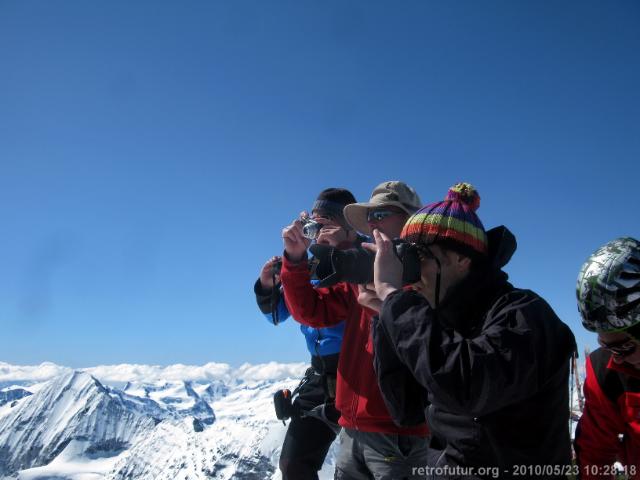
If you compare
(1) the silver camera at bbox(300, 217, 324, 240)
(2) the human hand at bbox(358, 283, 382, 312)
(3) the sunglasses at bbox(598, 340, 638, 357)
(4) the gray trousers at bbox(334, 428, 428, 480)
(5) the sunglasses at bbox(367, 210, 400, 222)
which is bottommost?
(4) the gray trousers at bbox(334, 428, 428, 480)

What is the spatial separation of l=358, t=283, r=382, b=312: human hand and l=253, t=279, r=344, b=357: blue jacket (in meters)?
1.78

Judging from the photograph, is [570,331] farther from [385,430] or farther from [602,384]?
[385,430]

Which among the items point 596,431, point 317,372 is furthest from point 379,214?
point 596,431

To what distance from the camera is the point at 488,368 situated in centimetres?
186

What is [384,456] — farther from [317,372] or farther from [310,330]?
[310,330]

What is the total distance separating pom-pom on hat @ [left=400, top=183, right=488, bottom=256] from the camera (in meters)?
2.37

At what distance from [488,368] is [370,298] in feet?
3.04

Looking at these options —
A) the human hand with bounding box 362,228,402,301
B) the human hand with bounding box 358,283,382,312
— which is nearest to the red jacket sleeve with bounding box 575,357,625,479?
the human hand with bounding box 358,283,382,312

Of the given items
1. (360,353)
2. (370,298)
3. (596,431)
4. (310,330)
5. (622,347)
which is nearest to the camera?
(370,298)

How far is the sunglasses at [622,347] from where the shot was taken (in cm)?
280

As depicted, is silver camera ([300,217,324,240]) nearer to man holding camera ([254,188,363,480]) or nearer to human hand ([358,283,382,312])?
man holding camera ([254,188,363,480])

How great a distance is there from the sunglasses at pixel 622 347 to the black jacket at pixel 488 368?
937 millimetres

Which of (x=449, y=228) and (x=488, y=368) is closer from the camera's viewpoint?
(x=488, y=368)

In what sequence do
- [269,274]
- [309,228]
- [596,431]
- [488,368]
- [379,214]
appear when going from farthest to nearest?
[269,274], [309,228], [379,214], [596,431], [488,368]
